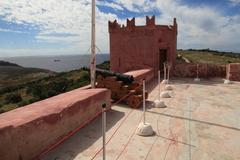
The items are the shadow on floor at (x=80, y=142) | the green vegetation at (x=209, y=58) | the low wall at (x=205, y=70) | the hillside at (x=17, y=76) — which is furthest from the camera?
the hillside at (x=17, y=76)

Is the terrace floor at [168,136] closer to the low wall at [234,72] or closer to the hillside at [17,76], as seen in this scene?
the low wall at [234,72]

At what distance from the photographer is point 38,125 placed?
4.09 meters

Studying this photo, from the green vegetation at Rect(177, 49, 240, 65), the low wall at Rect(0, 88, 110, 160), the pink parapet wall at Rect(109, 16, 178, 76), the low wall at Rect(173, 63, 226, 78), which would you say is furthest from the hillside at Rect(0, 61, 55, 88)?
the low wall at Rect(0, 88, 110, 160)

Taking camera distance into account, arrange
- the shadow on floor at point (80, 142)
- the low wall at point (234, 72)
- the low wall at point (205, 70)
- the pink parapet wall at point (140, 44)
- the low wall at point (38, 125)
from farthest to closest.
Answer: the low wall at point (205, 70) → the pink parapet wall at point (140, 44) → the low wall at point (234, 72) → the shadow on floor at point (80, 142) → the low wall at point (38, 125)

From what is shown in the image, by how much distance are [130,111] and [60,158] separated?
11.3ft

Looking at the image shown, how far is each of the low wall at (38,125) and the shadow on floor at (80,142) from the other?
20 centimetres

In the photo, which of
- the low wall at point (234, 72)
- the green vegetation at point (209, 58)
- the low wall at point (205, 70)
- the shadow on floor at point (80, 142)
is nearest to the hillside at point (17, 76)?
the green vegetation at point (209, 58)

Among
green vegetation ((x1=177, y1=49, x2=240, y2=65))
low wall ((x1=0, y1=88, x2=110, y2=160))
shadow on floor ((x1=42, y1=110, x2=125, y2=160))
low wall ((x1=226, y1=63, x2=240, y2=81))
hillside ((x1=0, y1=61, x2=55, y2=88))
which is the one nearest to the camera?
low wall ((x1=0, y1=88, x2=110, y2=160))

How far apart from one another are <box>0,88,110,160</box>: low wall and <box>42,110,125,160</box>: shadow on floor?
20 centimetres

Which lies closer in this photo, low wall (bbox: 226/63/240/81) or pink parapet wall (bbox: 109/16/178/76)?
low wall (bbox: 226/63/240/81)

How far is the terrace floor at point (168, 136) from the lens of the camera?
4.32 metres

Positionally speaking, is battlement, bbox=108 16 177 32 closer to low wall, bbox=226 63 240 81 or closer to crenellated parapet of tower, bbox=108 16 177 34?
crenellated parapet of tower, bbox=108 16 177 34

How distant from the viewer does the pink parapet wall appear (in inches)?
559

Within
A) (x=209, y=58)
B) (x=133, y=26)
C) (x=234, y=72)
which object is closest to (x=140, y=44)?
(x=133, y=26)
